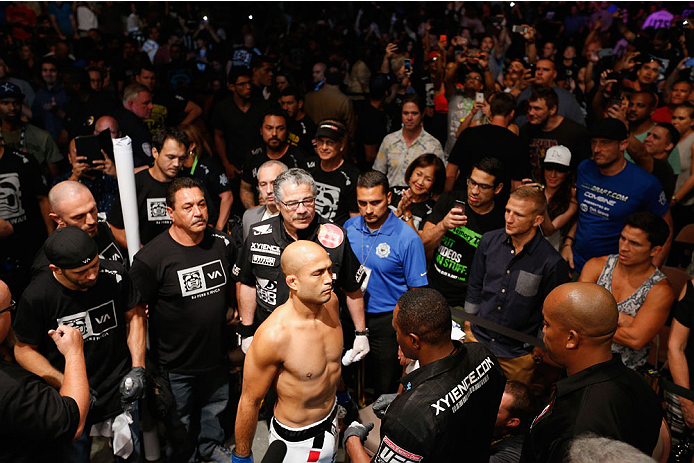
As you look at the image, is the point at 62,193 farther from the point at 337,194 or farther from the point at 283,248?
the point at 337,194

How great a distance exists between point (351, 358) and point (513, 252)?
134cm

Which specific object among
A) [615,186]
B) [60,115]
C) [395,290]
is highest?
[615,186]

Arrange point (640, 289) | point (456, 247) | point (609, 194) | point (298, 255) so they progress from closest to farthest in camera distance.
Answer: point (298, 255), point (640, 289), point (456, 247), point (609, 194)

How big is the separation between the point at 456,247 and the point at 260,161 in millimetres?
2133

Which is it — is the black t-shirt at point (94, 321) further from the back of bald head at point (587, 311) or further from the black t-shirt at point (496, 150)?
the black t-shirt at point (496, 150)

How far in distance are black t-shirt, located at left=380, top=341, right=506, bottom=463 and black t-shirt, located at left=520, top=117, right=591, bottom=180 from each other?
303 centimetres

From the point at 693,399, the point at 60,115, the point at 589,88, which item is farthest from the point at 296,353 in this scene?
the point at 589,88

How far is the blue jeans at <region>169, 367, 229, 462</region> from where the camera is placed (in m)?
3.66

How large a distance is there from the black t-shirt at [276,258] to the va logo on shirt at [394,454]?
1401 millimetres

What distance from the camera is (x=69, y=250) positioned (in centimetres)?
281

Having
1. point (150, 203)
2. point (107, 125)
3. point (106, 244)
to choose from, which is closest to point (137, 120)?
point (107, 125)

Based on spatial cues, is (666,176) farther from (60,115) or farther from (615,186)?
(60,115)

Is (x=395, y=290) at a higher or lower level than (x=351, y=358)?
higher

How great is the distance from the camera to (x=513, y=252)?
3.63 metres
